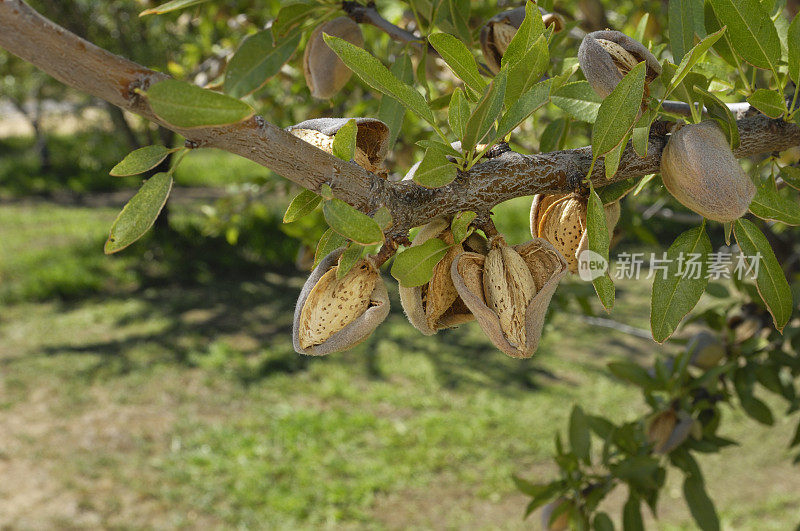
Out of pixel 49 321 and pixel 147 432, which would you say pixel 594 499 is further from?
pixel 49 321

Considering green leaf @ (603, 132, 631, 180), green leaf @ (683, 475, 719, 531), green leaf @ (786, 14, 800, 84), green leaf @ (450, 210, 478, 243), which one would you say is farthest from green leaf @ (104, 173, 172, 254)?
green leaf @ (683, 475, 719, 531)

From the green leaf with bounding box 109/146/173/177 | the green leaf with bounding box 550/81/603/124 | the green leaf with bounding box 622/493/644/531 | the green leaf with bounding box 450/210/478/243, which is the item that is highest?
the green leaf with bounding box 109/146/173/177

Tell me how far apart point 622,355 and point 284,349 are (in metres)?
2.02

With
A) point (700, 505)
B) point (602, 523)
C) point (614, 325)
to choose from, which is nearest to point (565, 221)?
point (602, 523)

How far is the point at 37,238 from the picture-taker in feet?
18.5

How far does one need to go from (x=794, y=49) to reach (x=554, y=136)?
0.29m

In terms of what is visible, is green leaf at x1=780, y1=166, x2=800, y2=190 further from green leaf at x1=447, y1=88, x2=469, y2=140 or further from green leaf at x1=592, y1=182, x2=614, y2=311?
green leaf at x1=447, y1=88, x2=469, y2=140

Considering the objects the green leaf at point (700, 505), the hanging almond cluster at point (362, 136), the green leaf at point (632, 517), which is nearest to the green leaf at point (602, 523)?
the green leaf at point (632, 517)

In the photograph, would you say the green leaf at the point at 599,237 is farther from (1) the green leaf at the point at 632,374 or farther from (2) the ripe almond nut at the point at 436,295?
(1) the green leaf at the point at 632,374

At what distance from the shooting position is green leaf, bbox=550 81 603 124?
25.0 inches

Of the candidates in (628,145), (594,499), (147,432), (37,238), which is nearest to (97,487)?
(147,432)

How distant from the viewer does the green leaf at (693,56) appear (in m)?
0.49

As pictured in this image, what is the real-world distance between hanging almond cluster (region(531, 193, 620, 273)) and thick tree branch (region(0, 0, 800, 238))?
0.04m

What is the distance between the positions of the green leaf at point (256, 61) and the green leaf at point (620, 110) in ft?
1.46
